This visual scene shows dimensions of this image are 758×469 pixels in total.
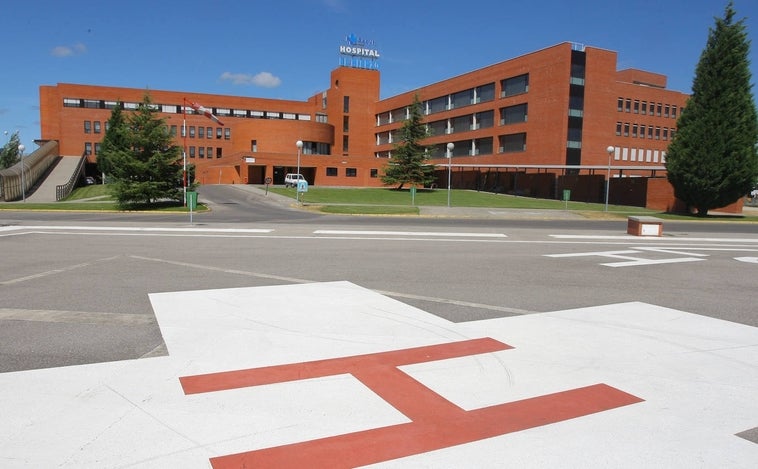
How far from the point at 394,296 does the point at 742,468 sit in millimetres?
5519

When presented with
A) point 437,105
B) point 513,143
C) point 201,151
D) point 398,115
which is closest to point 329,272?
point 513,143

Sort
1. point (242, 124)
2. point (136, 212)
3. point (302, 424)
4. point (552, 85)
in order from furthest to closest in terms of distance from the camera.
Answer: point (242, 124) < point (552, 85) < point (136, 212) < point (302, 424)

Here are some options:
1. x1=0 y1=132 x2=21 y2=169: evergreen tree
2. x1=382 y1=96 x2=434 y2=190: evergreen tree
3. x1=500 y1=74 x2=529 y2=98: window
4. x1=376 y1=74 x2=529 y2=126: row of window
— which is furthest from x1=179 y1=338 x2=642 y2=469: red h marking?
x1=0 y1=132 x2=21 y2=169: evergreen tree

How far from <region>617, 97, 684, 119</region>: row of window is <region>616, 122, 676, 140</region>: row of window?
1.47 m

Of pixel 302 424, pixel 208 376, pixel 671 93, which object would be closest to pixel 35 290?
pixel 208 376

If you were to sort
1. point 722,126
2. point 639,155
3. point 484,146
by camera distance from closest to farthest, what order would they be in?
point 722,126 < point 639,155 < point 484,146

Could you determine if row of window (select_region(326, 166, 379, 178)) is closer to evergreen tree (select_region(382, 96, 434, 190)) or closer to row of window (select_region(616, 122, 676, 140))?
evergreen tree (select_region(382, 96, 434, 190))

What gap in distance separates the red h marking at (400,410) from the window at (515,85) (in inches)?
2322

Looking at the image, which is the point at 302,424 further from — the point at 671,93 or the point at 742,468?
the point at 671,93

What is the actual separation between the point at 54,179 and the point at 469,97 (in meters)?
A: 48.8

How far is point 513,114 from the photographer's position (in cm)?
6184

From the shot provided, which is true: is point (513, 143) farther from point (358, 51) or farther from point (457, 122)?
point (358, 51)

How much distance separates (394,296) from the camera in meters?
8.49

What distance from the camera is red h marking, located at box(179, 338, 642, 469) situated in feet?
11.3
